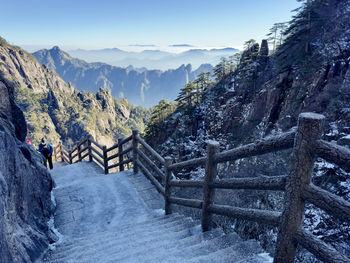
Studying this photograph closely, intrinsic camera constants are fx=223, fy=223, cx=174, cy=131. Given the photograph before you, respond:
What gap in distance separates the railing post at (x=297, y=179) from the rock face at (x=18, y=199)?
2411 millimetres

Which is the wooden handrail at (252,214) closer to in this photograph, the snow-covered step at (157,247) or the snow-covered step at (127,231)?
the snow-covered step at (157,247)

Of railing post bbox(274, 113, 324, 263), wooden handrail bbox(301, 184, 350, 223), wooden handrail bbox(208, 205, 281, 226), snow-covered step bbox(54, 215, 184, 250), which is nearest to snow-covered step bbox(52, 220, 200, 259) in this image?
snow-covered step bbox(54, 215, 184, 250)

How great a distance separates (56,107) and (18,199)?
136 metres

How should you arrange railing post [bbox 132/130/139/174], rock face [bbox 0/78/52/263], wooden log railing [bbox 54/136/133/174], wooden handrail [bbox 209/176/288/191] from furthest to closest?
1. wooden log railing [bbox 54/136/133/174]
2. railing post [bbox 132/130/139/174]
3. rock face [bbox 0/78/52/263]
4. wooden handrail [bbox 209/176/288/191]

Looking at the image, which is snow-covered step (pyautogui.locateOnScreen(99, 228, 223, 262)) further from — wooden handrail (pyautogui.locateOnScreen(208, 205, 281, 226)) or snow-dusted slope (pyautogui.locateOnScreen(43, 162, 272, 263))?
wooden handrail (pyautogui.locateOnScreen(208, 205, 281, 226))

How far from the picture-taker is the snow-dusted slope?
2.43 m

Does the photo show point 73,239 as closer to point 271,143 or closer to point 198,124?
point 271,143

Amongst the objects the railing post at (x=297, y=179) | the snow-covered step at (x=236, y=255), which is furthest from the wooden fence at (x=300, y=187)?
the snow-covered step at (x=236, y=255)

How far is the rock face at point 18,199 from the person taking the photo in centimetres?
226

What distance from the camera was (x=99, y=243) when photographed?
10.4 ft

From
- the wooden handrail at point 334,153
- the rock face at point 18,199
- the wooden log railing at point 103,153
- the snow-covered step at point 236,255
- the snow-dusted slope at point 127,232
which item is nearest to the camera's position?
the wooden handrail at point 334,153

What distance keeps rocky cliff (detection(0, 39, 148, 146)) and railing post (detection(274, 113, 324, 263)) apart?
109919 mm

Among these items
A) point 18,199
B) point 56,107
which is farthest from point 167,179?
point 56,107

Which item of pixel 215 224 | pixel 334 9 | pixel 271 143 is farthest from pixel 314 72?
pixel 271 143
